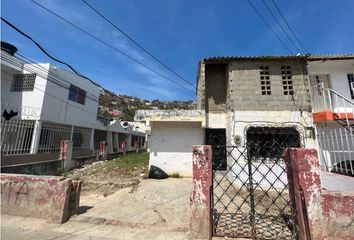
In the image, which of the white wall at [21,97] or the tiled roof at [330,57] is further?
the white wall at [21,97]

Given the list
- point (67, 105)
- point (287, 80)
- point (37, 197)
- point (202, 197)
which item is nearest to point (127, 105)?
point (67, 105)

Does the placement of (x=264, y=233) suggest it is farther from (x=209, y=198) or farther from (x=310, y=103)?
(x=310, y=103)

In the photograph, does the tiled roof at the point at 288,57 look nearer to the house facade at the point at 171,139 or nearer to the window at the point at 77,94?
the house facade at the point at 171,139

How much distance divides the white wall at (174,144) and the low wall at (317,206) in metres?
7.36

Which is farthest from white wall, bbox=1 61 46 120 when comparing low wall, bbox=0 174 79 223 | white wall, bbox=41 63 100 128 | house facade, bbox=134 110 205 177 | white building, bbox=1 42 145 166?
low wall, bbox=0 174 79 223

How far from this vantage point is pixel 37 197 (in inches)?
201

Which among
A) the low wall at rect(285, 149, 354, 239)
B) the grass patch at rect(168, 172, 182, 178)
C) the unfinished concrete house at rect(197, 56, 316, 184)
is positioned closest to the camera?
the low wall at rect(285, 149, 354, 239)

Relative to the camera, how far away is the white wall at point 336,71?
1036 cm

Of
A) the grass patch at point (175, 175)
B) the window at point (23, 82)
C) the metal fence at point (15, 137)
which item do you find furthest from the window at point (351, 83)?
the window at point (23, 82)

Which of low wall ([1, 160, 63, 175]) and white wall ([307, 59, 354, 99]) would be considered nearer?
low wall ([1, 160, 63, 175])

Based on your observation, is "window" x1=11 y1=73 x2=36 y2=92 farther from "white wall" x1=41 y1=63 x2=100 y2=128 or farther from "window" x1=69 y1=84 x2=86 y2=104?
"window" x1=69 y1=84 x2=86 y2=104

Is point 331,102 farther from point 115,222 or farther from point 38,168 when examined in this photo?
point 38,168

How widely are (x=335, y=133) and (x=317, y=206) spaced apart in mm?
5366

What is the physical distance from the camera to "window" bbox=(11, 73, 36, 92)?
13750 mm
